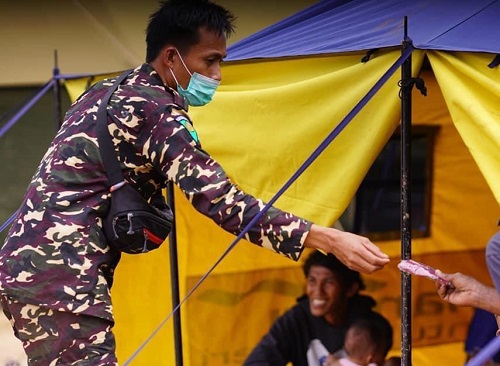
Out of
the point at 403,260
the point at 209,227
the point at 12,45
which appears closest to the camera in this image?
the point at 403,260

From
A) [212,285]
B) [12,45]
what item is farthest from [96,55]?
[212,285]

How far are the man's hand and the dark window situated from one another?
2318 mm

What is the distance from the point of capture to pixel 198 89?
2393 mm

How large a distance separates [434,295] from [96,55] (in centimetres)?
330

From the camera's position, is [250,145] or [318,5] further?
[318,5]

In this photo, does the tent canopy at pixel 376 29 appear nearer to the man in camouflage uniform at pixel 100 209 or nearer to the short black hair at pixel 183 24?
the short black hair at pixel 183 24

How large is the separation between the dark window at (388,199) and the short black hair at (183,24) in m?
2.21

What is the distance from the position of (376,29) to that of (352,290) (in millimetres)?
1631

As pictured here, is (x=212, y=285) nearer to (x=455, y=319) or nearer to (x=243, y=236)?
(x=455, y=319)

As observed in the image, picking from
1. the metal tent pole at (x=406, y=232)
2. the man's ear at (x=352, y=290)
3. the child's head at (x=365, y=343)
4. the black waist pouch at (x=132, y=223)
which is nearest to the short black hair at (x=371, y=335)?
the child's head at (x=365, y=343)

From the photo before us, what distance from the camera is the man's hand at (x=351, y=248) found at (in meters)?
2.10

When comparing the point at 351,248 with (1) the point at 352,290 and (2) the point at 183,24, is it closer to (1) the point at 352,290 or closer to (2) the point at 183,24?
(2) the point at 183,24

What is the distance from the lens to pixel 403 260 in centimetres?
254

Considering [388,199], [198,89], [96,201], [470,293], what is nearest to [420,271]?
[470,293]
